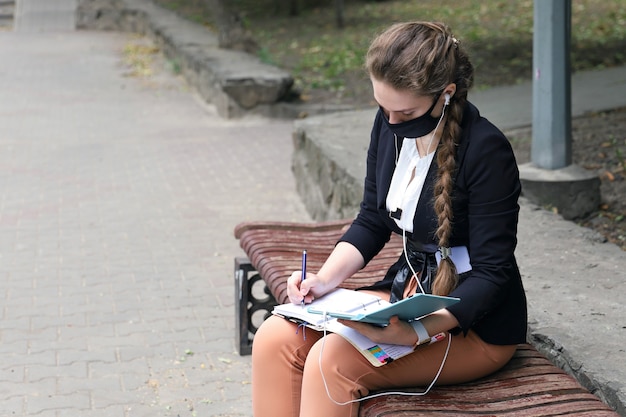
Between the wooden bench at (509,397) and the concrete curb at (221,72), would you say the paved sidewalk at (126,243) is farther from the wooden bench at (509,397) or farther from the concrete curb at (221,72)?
the wooden bench at (509,397)

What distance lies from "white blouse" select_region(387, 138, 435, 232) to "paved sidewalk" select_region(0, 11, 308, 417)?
1.40 metres

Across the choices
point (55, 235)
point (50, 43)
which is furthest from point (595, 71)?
point (50, 43)

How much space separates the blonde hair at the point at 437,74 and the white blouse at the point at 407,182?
0.29ft

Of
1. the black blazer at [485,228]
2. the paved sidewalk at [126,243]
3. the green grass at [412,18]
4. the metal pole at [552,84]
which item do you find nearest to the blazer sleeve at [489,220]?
the black blazer at [485,228]

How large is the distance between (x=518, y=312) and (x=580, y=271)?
1.17 metres

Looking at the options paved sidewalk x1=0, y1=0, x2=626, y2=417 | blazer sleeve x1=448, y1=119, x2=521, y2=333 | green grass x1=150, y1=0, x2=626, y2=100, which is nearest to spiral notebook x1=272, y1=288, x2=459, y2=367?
blazer sleeve x1=448, y1=119, x2=521, y2=333

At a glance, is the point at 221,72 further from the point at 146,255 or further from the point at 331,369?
the point at 331,369

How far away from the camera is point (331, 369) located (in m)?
2.76

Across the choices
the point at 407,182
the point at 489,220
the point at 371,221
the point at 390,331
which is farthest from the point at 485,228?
the point at 371,221

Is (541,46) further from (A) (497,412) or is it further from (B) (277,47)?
(B) (277,47)

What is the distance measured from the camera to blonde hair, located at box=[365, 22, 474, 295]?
2.76 meters

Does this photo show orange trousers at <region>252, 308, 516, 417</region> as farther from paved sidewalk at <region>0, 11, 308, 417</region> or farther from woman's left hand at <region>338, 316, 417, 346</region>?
paved sidewalk at <region>0, 11, 308, 417</region>

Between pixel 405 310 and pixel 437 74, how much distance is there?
66cm

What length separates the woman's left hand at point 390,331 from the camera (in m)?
2.69
